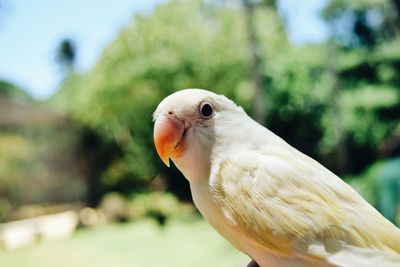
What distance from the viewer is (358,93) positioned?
14344mm

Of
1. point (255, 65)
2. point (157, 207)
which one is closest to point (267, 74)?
point (255, 65)

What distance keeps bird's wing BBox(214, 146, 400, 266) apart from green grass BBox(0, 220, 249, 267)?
220 inches

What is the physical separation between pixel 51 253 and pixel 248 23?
6.92 metres

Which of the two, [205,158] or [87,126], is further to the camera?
[87,126]

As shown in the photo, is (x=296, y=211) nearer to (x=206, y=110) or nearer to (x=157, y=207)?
(x=206, y=110)

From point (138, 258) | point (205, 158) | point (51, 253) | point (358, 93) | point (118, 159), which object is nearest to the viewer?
Answer: point (205, 158)

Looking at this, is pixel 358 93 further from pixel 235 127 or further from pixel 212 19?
pixel 235 127

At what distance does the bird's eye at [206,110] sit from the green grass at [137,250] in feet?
18.6

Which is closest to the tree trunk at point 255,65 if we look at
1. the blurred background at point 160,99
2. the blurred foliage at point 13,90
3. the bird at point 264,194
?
the blurred background at point 160,99

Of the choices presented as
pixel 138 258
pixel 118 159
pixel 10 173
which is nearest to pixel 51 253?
pixel 138 258

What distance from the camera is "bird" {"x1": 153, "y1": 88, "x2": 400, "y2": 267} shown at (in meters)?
1.70

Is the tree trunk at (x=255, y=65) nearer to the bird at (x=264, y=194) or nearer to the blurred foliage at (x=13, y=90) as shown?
the bird at (x=264, y=194)

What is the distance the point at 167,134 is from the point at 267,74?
1334 cm

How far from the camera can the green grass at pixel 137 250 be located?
27.5 ft
